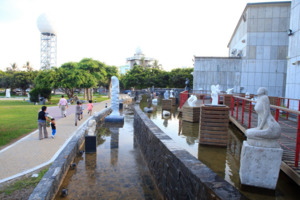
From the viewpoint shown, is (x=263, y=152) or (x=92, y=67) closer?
(x=263, y=152)

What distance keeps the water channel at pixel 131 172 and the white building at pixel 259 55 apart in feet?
61.0

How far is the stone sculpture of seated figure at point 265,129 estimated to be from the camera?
3.92 m

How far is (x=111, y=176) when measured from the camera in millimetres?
5887

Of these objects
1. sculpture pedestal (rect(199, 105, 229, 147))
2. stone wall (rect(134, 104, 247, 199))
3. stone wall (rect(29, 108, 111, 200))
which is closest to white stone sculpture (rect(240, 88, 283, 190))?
stone wall (rect(134, 104, 247, 199))

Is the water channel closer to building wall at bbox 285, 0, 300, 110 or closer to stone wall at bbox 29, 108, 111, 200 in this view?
stone wall at bbox 29, 108, 111, 200

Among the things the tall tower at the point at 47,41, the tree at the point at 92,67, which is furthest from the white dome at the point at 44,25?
the tree at the point at 92,67

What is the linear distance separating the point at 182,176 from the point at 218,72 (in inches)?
986

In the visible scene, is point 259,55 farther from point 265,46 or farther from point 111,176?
point 111,176

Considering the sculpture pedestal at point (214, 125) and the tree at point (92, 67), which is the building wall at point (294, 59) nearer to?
the sculpture pedestal at point (214, 125)

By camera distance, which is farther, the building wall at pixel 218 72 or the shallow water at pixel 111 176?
the building wall at pixel 218 72

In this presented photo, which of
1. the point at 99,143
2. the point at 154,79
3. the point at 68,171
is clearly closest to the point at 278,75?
the point at 99,143

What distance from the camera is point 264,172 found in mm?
4031

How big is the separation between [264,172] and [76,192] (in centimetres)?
401

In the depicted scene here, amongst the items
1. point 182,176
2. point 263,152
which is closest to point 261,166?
point 263,152
